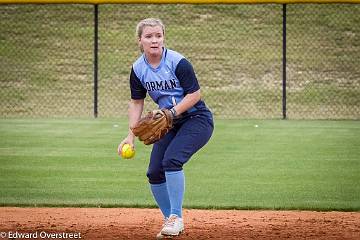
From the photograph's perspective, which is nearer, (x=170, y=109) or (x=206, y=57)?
(x=170, y=109)

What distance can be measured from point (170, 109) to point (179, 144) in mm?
271

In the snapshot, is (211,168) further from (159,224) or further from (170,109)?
(170,109)

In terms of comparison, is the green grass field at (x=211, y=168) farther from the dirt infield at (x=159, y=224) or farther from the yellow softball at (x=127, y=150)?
the yellow softball at (x=127, y=150)

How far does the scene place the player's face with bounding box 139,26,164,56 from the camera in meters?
6.12

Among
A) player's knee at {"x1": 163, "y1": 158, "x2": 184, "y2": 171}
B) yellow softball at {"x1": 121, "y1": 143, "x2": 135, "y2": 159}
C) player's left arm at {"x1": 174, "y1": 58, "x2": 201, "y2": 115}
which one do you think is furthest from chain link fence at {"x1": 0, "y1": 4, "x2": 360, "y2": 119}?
player's knee at {"x1": 163, "y1": 158, "x2": 184, "y2": 171}

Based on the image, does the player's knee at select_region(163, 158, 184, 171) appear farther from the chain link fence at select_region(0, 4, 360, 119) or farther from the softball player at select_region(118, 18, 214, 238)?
the chain link fence at select_region(0, 4, 360, 119)

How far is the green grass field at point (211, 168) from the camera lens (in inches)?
334

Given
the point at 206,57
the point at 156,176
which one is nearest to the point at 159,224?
the point at 156,176

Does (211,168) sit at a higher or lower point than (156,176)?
lower

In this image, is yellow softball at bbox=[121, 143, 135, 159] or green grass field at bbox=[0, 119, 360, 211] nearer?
yellow softball at bbox=[121, 143, 135, 159]

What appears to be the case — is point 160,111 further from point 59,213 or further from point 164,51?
point 59,213

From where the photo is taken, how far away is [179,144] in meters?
6.18

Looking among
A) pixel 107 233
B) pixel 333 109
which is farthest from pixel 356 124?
pixel 107 233

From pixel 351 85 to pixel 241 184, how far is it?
1015cm
